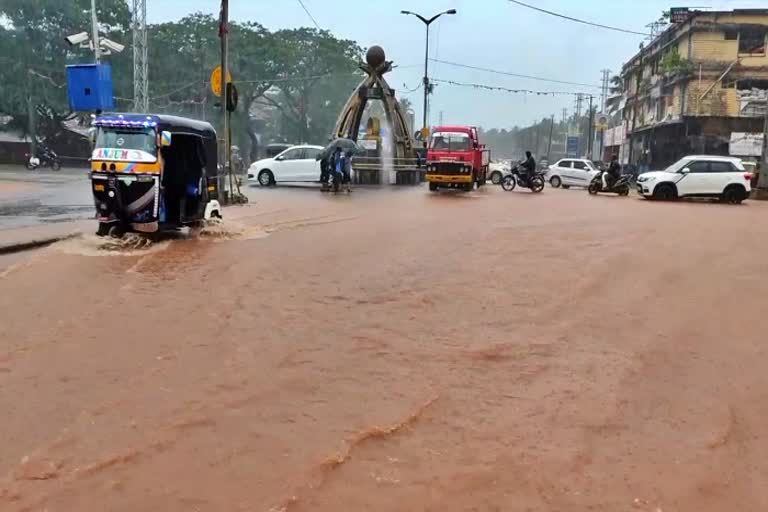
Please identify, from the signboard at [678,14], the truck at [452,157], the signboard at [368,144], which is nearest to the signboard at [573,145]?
the signboard at [678,14]

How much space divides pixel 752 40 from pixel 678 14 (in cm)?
445

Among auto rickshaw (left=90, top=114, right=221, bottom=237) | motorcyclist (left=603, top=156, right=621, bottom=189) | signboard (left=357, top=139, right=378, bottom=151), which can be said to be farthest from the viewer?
signboard (left=357, top=139, right=378, bottom=151)

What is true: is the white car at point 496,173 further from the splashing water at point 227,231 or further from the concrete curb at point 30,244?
the concrete curb at point 30,244

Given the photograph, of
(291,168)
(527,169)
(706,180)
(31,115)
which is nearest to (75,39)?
(291,168)

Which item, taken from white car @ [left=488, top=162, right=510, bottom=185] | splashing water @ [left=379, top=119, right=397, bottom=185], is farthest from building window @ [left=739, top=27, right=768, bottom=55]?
splashing water @ [left=379, top=119, right=397, bottom=185]

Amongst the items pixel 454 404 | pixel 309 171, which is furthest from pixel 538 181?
pixel 454 404

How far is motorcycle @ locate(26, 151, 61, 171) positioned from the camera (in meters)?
37.0

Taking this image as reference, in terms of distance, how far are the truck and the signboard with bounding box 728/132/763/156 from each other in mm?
20449

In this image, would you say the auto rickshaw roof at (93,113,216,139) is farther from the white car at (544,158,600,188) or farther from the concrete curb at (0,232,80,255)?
the white car at (544,158,600,188)

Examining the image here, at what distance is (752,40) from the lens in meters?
42.5

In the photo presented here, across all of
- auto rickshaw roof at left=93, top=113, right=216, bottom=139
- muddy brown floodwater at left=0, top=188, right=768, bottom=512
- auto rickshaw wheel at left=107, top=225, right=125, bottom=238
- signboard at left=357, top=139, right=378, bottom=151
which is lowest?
muddy brown floodwater at left=0, top=188, right=768, bottom=512

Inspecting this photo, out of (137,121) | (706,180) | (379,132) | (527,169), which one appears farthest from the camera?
(379,132)

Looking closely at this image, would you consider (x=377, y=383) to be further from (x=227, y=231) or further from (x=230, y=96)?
(x=230, y=96)

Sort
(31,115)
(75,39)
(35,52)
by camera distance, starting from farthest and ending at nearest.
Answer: (35,52), (31,115), (75,39)
